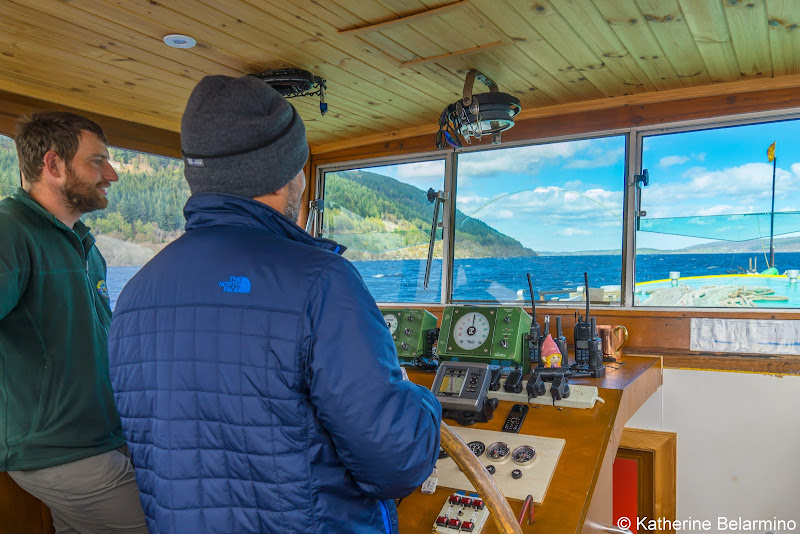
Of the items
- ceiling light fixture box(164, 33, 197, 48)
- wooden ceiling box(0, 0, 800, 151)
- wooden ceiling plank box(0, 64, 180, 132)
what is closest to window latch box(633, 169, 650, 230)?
wooden ceiling box(0, 0, 800, 151)

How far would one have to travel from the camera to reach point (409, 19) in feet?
7.63

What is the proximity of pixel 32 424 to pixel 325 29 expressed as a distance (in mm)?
1750

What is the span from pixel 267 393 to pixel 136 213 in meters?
3.27

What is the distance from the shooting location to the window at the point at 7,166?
3074mm

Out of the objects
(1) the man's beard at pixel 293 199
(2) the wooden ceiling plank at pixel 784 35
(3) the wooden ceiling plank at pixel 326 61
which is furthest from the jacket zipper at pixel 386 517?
(2) the wooden ceiling plank at pixel 784 35

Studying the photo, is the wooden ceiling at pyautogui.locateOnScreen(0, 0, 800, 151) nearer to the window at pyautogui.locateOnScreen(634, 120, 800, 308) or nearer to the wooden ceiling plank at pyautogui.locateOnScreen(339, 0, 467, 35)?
the wooden ceiling plank at pyautogui.locateOnScreen(339, 0, 467, 35)

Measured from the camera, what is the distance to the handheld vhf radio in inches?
92.7

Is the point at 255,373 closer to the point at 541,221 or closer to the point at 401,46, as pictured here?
the point at 401,46

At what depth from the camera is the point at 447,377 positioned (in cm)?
211

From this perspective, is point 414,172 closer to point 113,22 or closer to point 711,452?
point 113,22

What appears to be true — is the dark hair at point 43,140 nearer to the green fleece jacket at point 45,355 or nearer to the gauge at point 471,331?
the green fleece jacket at point 45,355

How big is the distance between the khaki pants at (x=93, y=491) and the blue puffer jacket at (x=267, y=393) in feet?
2.28

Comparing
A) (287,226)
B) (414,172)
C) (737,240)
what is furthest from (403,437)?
(414,172)

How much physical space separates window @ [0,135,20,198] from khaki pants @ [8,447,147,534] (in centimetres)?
209
